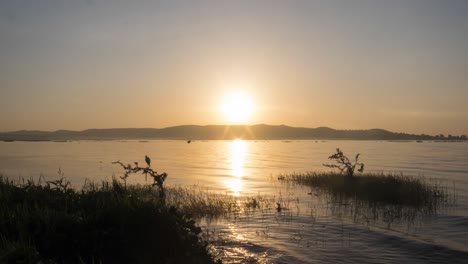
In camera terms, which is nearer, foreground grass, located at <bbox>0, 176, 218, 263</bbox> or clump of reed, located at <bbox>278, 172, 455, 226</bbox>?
foreground grass, located at <bbox>0, 176, 218, 263</bbox>

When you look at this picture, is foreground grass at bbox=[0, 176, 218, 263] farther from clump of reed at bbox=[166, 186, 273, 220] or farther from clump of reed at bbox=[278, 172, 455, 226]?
clump of reed at bbox=[278, 172, 455, 226]

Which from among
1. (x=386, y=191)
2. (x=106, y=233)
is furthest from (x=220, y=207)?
(x=106, y=233)

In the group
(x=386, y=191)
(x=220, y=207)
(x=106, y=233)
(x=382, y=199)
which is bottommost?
(x=220, y=207)

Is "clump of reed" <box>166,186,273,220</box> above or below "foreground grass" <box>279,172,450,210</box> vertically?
below

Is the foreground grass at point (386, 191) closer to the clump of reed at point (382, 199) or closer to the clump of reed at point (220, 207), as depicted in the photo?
the clump of reed at point (382, 199)

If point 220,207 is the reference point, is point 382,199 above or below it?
above

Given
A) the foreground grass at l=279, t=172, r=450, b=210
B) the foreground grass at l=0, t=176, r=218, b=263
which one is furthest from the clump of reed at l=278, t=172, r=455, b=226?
the foreground grass at l=0, t=176, r=218, b=263

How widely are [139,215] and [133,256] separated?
112cm

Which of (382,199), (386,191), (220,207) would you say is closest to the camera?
(220,207)

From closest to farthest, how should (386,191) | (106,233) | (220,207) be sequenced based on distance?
(106,233) → (220,207) → (386,191)

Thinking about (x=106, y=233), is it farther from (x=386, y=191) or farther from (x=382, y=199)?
Result: (x=386, y=191)

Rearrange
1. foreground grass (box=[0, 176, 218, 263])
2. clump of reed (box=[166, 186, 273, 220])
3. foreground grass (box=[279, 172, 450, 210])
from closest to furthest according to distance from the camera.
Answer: foreground grass (box=[0, 176, 218, 263]) < clump of reed (box=[166, 186, 273, 220]) < foreground grass (box=[279, 172, 450, 210])

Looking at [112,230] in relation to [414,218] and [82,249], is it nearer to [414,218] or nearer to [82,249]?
[82,249]

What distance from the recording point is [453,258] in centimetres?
1772
